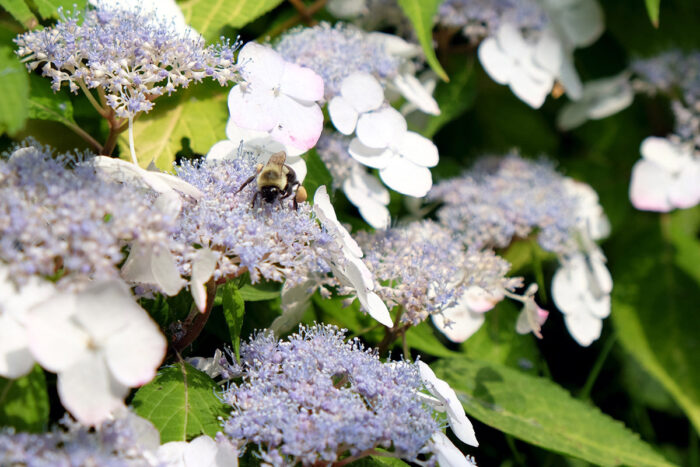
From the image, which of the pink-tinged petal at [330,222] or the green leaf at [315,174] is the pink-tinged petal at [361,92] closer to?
the green leaf at [315,174]

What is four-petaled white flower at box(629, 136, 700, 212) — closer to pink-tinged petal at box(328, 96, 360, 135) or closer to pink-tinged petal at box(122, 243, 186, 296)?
pink-tinged petal at box(328, 96, 360, 135)

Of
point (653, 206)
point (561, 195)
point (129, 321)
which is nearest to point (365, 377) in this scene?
point (129, 321)

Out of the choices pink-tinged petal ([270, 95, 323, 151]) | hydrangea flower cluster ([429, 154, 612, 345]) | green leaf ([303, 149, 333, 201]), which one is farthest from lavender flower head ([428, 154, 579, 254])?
pink-tinged petal ([270, 95, 323, 151])

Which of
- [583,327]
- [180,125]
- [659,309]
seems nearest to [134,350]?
[180,125]

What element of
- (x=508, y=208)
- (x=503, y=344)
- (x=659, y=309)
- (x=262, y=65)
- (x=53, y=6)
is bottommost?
(x=659, y=309)

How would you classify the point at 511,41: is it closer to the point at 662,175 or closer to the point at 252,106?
the point at 662,175

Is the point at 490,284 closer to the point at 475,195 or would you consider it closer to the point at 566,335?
the point at 475,195

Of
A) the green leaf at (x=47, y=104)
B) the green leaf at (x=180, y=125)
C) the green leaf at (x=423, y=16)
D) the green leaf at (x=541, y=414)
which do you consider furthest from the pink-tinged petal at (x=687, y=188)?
the green leaf at (x=47, y=104)
